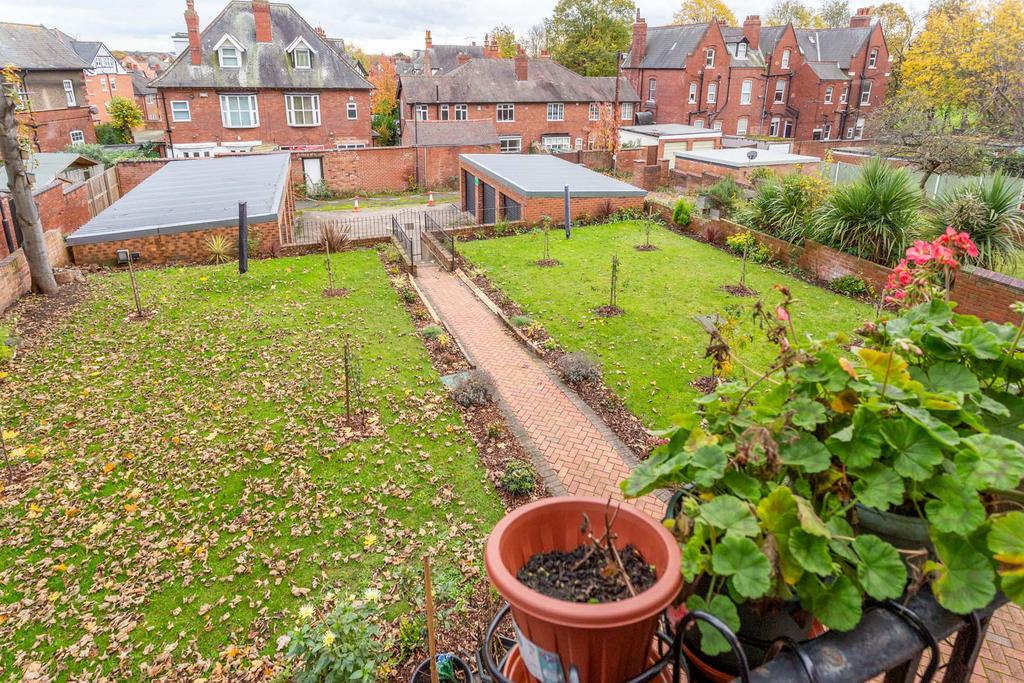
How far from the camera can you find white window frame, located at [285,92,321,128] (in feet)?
115

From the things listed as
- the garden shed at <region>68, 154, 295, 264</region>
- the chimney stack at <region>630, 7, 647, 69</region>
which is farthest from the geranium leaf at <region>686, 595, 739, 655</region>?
the chimney stack at <region>630, 7, 647, 69</region>

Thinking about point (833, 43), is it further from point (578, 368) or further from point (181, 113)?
point (578, 368)

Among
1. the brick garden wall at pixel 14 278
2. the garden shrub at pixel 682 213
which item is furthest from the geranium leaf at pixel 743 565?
the garden shrub at pixel 682 213

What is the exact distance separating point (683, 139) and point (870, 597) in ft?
126

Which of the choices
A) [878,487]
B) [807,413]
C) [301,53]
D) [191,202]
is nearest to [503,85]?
[301,53]

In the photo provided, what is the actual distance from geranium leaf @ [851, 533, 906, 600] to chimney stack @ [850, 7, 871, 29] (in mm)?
58879

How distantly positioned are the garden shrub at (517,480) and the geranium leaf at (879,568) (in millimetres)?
5815

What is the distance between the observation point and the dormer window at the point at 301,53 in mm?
34781

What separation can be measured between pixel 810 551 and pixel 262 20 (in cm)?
4075

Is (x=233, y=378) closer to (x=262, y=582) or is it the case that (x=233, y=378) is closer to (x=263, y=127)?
(x=262, y=582)

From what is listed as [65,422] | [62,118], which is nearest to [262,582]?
[65,422]

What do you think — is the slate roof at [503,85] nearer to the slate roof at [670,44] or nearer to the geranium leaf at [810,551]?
the slate roof at [670,44]

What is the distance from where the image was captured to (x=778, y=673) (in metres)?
1.45

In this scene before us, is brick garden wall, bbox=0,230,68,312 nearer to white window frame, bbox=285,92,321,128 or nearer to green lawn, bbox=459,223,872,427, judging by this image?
green lawn, bbox=459,223,872,427
